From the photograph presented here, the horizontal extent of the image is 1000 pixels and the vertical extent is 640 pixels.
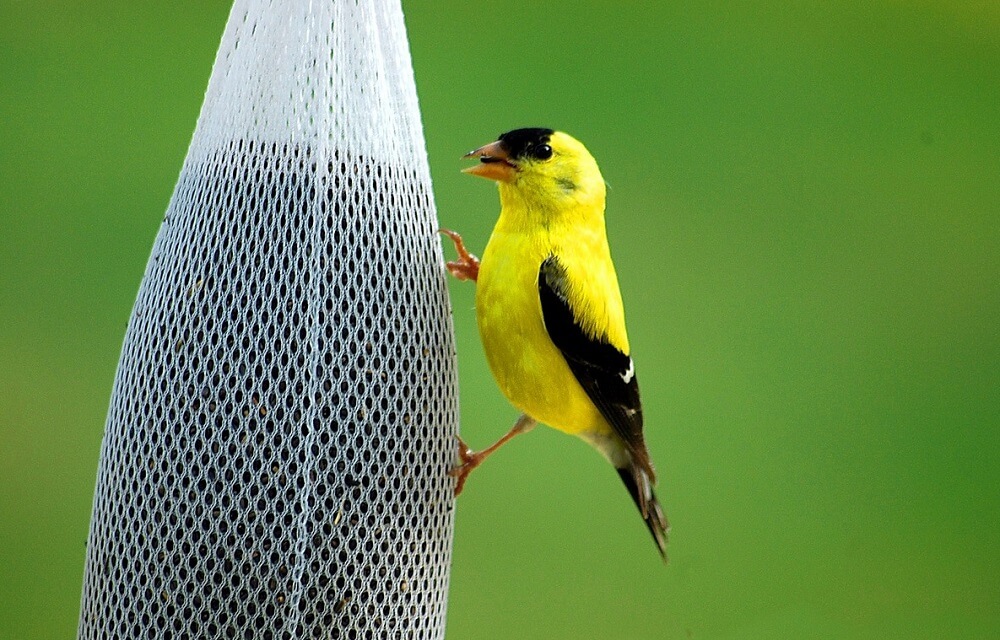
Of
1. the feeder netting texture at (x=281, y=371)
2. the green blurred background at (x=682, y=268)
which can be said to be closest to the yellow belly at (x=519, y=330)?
the feeder netting texture at (x=281, y=371)

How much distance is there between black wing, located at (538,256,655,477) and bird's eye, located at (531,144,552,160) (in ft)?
0.82

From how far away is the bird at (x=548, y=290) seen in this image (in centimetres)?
255

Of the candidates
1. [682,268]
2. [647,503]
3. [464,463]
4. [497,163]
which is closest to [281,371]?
[464,463]

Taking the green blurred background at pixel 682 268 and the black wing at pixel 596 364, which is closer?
the black wing at pixel 596 364

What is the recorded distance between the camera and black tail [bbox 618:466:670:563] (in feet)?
9.76

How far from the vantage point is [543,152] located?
2.63 metres

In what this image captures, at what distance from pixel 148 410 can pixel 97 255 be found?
8.93 feet

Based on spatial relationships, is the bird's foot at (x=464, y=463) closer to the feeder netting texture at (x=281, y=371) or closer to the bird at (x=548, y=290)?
the bird at (x=548, y=290)

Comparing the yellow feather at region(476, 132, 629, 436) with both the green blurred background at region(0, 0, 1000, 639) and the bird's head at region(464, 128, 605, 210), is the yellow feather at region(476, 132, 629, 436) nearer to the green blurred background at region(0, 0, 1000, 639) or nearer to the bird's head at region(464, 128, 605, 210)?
the bird's head at region(464, 128, 605, 210)

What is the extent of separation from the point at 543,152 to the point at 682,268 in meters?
2.64

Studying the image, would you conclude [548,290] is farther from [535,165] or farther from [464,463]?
[464,463]

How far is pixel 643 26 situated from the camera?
5.90 m

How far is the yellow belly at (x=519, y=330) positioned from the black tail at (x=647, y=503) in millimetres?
410

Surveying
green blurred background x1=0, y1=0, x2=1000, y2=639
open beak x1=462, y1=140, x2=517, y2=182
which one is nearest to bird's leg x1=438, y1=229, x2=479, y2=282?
open beak x1=462, y1=140, x2=517, y2=182
